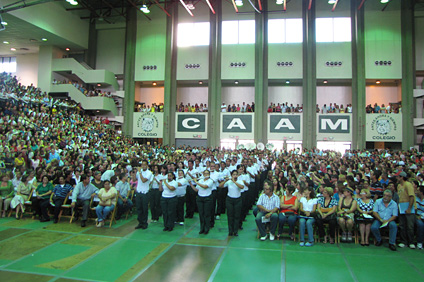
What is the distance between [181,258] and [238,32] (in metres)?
26.2

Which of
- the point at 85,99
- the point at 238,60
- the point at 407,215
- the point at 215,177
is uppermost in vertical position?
the point at 238,60

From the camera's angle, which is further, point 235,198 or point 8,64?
point 8,64

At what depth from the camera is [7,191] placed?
9531mm

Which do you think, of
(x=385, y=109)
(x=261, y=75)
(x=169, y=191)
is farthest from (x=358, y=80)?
(x=169, y=191)

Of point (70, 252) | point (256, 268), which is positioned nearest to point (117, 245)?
point (70, 252)

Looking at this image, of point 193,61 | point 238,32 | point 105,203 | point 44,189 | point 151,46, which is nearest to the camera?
point 105,203

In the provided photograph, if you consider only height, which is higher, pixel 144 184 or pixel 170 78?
pixel 170 78

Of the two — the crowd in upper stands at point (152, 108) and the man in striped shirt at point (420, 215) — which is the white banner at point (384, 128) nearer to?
the crowd in upper stands at point (152, 108)

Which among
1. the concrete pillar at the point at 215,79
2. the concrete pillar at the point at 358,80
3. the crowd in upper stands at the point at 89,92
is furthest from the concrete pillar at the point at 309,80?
the crowd in upper stands at the point at 89,92

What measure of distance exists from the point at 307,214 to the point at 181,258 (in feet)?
10.5

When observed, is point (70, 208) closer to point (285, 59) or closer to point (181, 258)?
point (181, 258)

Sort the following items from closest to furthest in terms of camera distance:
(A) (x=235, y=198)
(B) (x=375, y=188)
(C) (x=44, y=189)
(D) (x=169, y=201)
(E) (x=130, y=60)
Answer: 1. (A) (x=235, y=198)
2. (D) (x=169, y=201)
3. (B) (x=375, y=188)
4. (C) (x=44, y=189)
5. (E) (x=130, y=60)

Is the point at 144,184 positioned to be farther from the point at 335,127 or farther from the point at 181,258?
the point at 335,127

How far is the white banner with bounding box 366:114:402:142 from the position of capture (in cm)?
2602
